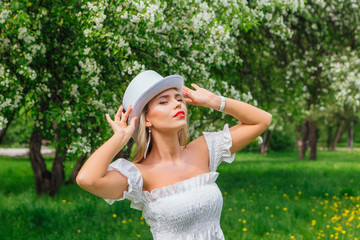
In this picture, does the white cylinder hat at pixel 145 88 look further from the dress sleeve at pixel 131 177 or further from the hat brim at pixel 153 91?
the dress sleeve at pixel 131 177

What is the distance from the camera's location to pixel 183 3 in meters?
5.40

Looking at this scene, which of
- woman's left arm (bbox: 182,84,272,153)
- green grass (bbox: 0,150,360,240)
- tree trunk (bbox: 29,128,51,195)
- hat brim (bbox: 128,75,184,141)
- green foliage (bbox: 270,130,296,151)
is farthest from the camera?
green foliage (bbox: 270,130,296,151)

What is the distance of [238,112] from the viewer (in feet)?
9.42

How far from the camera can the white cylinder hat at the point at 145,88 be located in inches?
105

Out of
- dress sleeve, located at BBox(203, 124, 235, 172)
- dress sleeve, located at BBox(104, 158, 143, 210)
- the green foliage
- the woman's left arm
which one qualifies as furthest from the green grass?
the green foliage

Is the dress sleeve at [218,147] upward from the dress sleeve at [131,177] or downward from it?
upward

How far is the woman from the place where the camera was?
2.48 metres

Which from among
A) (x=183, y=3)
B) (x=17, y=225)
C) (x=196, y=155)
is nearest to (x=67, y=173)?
(x=17, y=225)

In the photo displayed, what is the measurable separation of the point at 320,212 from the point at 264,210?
40.6 inches

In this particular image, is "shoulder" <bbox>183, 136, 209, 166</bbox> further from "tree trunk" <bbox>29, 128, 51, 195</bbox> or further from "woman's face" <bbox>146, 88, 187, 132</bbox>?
"tree trunk" <bbox>29, 128, 51, 195</bbox>

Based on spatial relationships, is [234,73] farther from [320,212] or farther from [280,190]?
[320,212]

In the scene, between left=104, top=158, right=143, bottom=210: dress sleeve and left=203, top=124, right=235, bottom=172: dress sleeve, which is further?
left=203, top=124, right=235, bottom=172: dress sleeve

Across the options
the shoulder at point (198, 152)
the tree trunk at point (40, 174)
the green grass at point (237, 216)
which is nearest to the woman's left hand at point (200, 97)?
the shoulder at point (198, 152)

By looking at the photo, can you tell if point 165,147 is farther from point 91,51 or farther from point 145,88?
point 91,51
